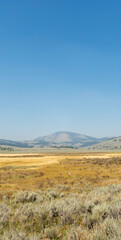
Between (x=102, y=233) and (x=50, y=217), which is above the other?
(x=102, y=233)

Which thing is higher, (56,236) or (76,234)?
(76,234)

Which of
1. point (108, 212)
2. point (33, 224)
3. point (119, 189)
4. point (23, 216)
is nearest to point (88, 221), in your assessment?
point (108, 212)

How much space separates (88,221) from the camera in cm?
689

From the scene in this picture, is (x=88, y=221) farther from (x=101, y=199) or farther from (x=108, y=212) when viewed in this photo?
(x=101, y=199)

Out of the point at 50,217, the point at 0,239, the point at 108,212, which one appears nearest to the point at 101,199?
the point at 108,212

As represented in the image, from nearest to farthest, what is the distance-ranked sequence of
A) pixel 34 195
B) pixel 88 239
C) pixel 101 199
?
pixel 88 239 → pixel 101 199 → pixel 34 195

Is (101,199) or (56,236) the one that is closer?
(56,236)

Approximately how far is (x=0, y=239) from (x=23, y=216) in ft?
7.33

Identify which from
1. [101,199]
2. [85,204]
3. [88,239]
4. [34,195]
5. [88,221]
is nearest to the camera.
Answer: [88,239]

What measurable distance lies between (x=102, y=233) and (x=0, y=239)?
10.5ft

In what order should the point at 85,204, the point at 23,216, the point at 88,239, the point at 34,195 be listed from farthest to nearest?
the point at 34,195 < the point at 85,204 < the point at 23,216 < the point at 88,239

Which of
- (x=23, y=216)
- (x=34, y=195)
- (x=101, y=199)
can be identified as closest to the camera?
(x=23, y=216)

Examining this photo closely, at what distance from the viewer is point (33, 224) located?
23.9ft

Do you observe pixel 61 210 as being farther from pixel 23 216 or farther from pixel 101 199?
pixel 101 199
